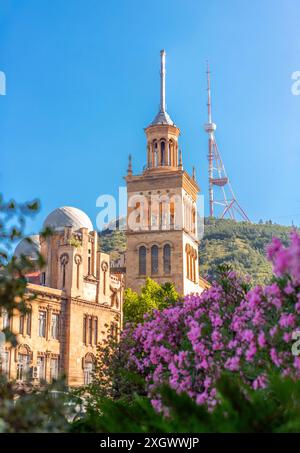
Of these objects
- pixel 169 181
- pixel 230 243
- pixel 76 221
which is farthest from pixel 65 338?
pixel 230 243

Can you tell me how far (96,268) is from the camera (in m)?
46.6

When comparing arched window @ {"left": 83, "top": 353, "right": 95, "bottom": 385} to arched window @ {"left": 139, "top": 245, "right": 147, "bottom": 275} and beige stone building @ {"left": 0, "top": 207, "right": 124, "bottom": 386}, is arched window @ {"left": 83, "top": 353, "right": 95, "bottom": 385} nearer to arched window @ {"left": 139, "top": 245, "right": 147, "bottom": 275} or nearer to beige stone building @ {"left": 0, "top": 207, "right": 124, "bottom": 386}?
beige stone building @ {"left": 0, "top": 207, "right": 124, "bottom": 386}

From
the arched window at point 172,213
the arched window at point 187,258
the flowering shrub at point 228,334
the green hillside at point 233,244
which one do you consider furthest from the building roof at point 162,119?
the flowering shrub at point 228,334

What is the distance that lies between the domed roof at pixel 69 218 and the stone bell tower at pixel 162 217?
18.0 metres

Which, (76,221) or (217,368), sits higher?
(76,221)

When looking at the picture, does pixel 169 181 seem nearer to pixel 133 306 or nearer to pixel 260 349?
pixel 133 306

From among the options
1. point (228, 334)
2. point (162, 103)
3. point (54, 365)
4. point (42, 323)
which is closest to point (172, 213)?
point (162, 103)

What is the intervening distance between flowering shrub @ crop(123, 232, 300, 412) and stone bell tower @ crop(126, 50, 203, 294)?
55.6 meters

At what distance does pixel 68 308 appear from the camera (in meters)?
42.8

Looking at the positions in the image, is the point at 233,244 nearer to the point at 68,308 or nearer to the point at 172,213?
Result: the point at 172,213

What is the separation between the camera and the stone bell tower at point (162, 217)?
221 ft

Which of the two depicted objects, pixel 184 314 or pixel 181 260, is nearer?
pixel 184 314

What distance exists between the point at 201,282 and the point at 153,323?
67924 mm

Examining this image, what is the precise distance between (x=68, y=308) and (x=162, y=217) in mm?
28978
